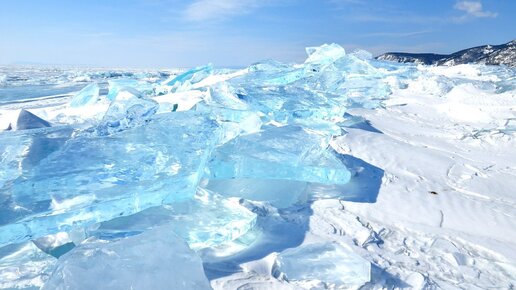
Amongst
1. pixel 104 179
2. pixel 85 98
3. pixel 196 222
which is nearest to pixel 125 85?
pixel 85 98

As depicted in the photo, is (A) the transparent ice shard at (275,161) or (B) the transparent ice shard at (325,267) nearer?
(B) the transparent ice shard at (325,267)

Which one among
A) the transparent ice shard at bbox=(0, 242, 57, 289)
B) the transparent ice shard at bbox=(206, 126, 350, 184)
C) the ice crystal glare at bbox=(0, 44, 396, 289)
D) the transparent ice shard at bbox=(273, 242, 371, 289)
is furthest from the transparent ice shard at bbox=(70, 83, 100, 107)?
the transparent ice shard at bbox=(273, 242, 371, 289)

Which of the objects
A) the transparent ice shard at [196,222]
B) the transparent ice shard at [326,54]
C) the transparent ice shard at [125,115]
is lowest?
the transparent ice shard at [196,222]

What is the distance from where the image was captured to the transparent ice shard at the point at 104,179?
1.16 meters

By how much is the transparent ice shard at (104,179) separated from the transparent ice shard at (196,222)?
7cm

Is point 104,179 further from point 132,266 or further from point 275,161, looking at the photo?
point 275,161

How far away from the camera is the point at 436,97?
197 inches

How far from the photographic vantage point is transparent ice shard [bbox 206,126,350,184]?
5.32 feet

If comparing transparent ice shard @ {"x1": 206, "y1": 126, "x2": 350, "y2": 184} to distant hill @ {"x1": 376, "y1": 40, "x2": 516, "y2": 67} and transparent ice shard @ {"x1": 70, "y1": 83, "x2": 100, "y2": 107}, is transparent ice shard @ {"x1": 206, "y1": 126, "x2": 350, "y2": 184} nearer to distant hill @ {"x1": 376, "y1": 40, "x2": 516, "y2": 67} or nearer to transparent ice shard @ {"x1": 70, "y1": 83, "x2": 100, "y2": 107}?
transparent ice shard @ {"x1": 70, "y1": 83, "x2": 100, "y2": 107}

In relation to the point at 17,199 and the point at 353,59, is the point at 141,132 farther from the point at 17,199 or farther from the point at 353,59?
the point at 353,59

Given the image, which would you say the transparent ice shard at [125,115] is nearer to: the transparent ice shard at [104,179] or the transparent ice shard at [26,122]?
the transparent ice shard at [104,179]

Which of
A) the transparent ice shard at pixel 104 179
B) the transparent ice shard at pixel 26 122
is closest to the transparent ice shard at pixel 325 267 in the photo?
the transparent ice shard at pixel 104 179

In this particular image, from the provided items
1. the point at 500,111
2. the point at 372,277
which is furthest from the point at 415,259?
the point at 500,111

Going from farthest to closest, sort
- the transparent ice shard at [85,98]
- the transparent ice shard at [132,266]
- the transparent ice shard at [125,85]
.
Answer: the transparent ice shard at [125,85] → the transparent ice shard at [85,98] → the transparent ice shard at [132,266]
